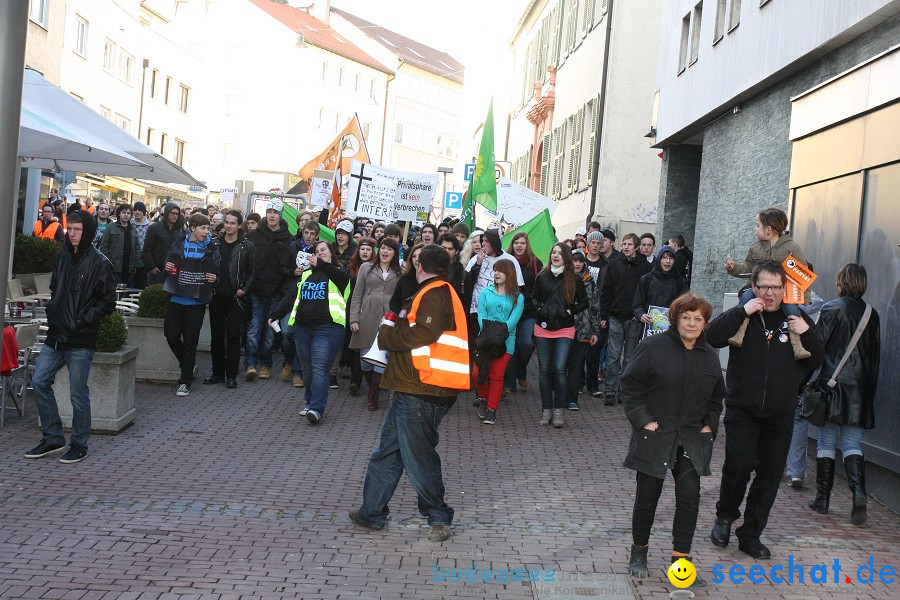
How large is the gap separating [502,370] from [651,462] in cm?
543

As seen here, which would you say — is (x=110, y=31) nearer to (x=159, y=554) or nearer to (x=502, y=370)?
(x=502, y=370)

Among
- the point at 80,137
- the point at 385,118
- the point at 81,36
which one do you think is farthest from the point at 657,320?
the point at 385,118

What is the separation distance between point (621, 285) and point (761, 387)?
653cm

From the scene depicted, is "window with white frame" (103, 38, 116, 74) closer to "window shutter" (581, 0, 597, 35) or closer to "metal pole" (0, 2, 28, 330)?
"window shutter" (581, 0, 597, 35)

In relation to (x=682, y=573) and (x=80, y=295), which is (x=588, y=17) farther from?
(x=682, y=573)

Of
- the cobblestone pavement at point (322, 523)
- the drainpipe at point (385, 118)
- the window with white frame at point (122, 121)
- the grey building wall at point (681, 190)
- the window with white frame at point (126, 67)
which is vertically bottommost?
the cobblestone pavement at point (322, 523)

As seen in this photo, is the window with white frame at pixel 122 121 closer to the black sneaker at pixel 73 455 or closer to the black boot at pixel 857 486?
the black sneaker at pixel 73 455

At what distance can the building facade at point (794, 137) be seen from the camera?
31.3 feet

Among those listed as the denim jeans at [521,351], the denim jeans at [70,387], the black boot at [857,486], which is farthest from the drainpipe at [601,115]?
the denim jeans at [70,387]

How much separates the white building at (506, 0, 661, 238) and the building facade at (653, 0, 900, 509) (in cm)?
425

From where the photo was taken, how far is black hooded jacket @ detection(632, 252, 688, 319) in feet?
40.1

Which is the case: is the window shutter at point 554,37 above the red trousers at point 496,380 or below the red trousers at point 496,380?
above

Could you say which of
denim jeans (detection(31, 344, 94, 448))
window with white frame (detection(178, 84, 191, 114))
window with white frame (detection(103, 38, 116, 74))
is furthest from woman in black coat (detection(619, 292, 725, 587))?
window with white frame (detection(178, 84, 191, 114))

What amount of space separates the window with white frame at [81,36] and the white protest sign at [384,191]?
23.6 metres
